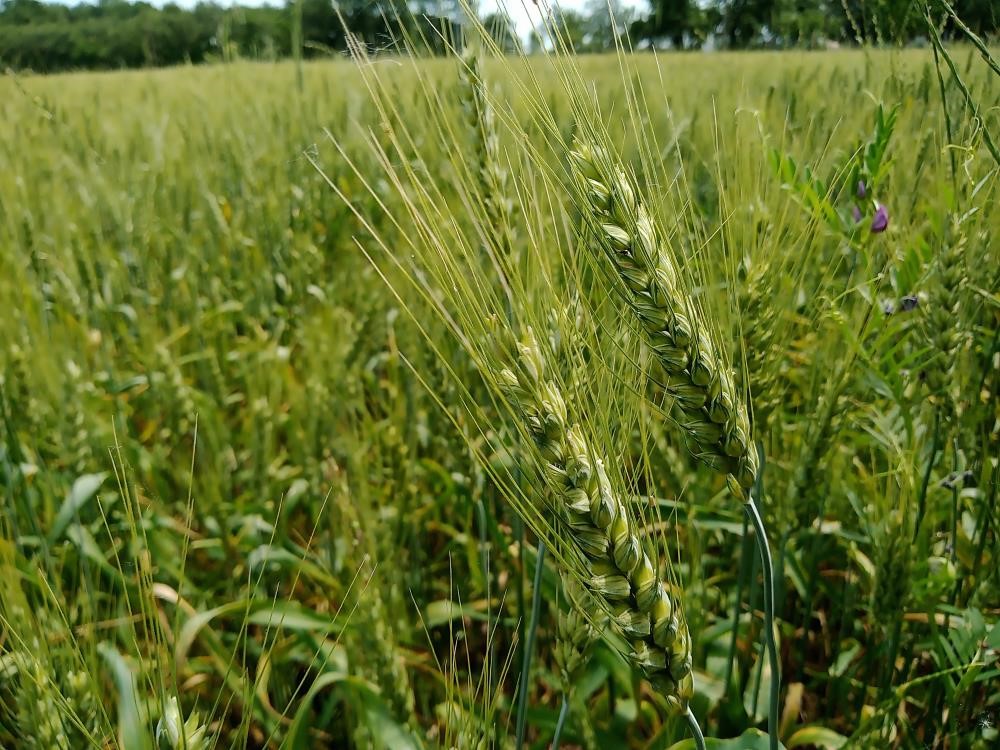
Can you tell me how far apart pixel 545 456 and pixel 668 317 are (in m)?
0.13

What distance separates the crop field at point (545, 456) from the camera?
0.49 m

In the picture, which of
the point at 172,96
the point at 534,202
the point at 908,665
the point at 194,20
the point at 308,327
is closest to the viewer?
the point at 534,202

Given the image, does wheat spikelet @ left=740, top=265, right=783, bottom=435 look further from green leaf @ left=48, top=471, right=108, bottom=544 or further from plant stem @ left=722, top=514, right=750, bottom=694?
green leaf @ left=48, top=471, right=108, bottom=544

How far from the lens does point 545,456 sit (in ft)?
1.49

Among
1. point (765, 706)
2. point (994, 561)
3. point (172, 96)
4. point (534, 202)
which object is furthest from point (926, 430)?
point (172, 96)

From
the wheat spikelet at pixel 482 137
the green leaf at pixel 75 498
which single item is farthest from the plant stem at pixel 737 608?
the green leaf at pixel 75 498

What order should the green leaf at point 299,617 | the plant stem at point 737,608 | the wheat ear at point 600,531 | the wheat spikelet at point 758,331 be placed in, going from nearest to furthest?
the wheat ear at point 600,531 → the wheat spikelet at point 758,331 → the plant stem at point 737,608 → the green leaf at point 299,617

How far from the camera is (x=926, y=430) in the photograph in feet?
3.34

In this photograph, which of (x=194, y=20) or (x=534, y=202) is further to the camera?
(x=194, y=20)

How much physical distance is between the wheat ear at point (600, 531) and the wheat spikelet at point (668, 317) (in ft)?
0.27

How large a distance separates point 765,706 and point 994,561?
0.34 m

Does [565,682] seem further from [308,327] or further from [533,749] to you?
[308,327]

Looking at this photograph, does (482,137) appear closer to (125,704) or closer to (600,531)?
(600,531)

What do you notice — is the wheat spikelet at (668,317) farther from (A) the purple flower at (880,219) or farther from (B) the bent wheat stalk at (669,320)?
(A) the purple flower at (880,219)
